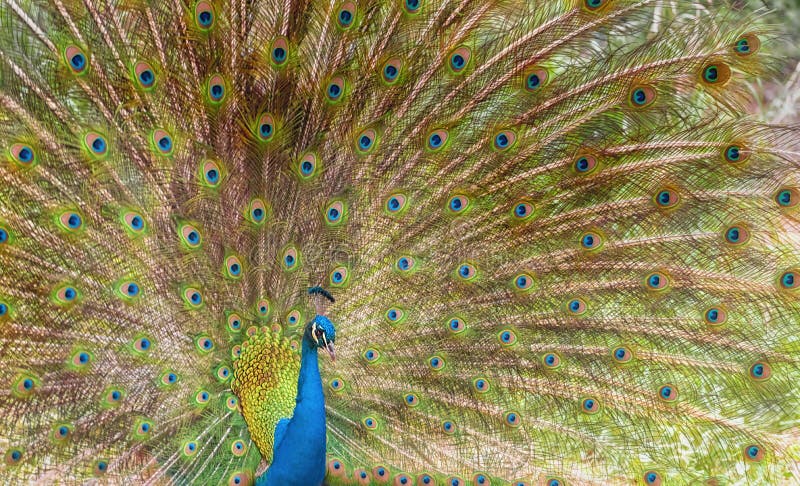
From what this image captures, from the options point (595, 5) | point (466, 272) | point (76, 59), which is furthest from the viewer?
point (466, 272)

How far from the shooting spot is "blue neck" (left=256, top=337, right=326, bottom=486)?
8.51 feet

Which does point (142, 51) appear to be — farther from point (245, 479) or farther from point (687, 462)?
point (687, 462)

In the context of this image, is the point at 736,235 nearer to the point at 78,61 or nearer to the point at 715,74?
the point at 715,74

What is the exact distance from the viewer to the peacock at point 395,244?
246 centimetres

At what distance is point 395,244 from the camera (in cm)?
290

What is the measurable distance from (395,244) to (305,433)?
83 centimetres

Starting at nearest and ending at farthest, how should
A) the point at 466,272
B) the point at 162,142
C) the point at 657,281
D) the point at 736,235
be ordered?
the point at 162,142
the point at 736,235
the point at 657,281
the point at 466,272

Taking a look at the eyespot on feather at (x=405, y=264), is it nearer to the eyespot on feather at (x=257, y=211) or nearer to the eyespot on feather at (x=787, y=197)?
the eyespot on feather at (x=257, y=211)

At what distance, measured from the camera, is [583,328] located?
289 cm

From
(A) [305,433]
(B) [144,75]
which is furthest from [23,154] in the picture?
(A) [305,433]

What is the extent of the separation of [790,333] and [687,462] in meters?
0.71

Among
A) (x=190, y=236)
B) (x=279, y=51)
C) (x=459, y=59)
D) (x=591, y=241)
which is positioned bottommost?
(x=591, y=241)

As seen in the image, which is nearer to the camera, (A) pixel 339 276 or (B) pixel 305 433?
(B) pixel 305 433

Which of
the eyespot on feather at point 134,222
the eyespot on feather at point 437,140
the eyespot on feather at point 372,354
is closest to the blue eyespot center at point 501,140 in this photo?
the eyespot on feather at point 437,140
